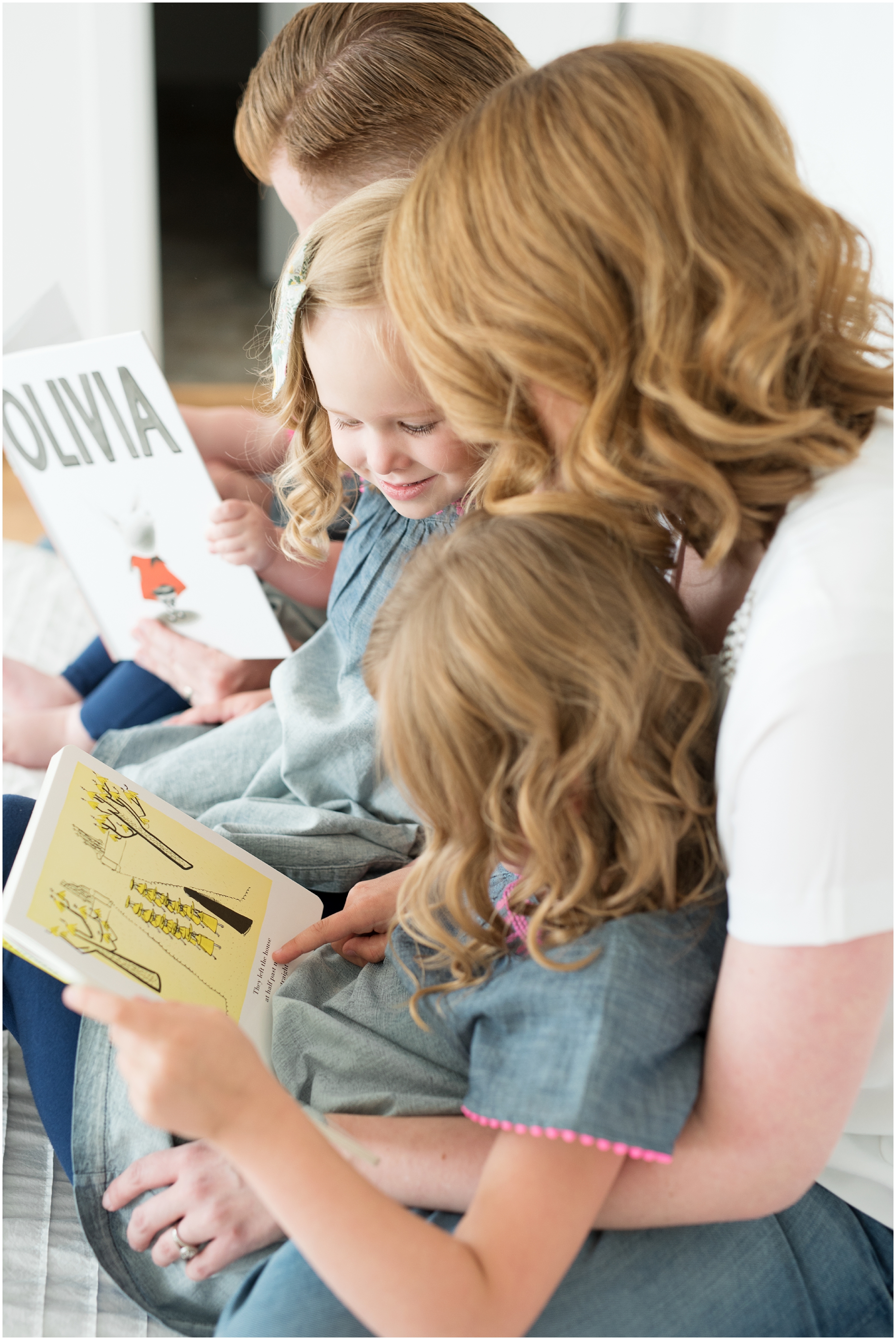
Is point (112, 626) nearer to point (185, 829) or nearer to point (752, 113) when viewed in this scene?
point (185, 829)

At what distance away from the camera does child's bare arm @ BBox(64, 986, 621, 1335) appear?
0.56 metres

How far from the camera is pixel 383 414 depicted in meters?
0.92

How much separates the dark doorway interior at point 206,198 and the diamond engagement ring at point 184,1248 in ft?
7.85

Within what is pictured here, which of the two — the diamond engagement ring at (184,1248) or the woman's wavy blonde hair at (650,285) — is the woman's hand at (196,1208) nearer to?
the diamond engagement ring at (184,1248)

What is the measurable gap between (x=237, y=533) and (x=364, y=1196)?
864 mm

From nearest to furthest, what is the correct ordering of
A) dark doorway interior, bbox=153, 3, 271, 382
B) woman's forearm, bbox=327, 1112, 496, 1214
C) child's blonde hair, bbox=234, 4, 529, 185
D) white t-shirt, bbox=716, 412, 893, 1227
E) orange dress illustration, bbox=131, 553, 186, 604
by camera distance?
white t-shirt, bbox=716, 412, 893, 1227 < woman's forearm, bbox=327, 1112, 496, 1214 < child's blonde hair, bbox=234, 4, 529, 185 < orange dress illustration, bbox=131, 553, 186, 604 < dark doorway interior, bbox=153, 3, 271, 382

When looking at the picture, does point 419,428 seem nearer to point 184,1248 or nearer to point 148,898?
point 148,898

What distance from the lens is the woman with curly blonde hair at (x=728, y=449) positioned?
1.86 feet

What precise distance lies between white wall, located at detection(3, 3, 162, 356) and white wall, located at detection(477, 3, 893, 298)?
127 cm

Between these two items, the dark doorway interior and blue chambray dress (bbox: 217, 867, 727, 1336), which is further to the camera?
the dark doorway interior

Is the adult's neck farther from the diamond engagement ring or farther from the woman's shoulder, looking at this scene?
the diamond engagement ring

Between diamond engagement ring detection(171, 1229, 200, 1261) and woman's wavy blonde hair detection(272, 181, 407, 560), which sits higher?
woman's wavy blonde hair detection(272, 181, 407, 560)

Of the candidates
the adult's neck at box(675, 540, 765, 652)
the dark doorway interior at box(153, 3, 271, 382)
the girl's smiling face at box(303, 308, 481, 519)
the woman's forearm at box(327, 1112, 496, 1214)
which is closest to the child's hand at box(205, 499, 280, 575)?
the girl's smiling face at box(303, 308, 481, 519)

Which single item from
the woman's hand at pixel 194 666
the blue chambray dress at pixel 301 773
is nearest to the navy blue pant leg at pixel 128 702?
the woman's hand at pixel 194 666
